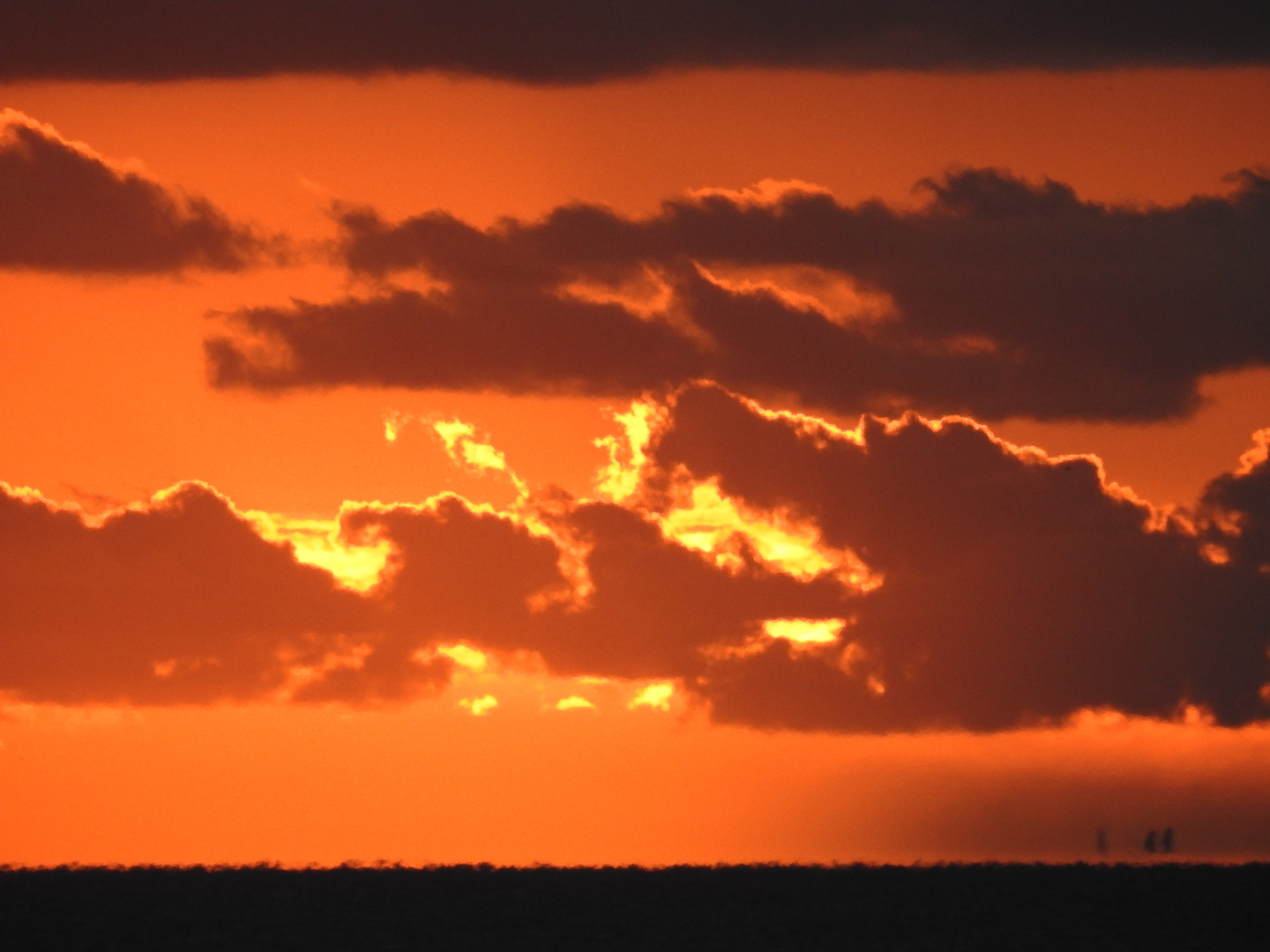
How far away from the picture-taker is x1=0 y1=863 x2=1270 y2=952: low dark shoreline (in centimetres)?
8981

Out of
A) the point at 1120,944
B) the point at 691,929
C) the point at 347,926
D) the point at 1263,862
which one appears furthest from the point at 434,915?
the point at 1263,862

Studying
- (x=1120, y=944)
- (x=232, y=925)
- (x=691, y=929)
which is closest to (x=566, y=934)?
(x=691, y=929)

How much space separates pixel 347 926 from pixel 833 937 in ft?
54.3

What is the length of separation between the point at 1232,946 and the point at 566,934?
72.7 ft

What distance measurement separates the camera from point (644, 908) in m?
95.4

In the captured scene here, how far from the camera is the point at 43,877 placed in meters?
101

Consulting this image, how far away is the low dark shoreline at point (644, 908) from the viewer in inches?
3536

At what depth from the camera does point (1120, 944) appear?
293 feet

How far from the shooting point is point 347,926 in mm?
91938

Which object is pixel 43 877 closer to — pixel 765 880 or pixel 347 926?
pixel 347 926

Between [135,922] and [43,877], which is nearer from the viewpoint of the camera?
[135,922]

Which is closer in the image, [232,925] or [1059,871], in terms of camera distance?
[232,925]

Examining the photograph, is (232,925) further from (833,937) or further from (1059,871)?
(1059,871)

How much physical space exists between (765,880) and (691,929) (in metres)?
9.35
